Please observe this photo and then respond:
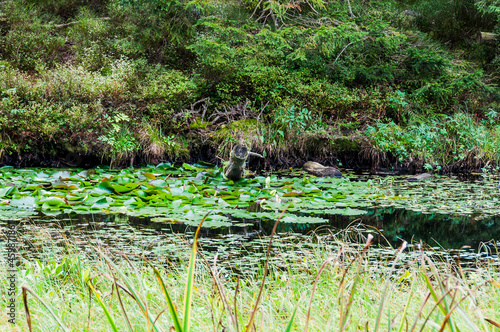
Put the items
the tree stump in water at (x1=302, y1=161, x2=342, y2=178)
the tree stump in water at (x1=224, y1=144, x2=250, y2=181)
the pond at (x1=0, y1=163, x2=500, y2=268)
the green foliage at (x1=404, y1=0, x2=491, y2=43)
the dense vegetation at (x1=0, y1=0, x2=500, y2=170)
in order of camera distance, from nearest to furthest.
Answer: the pond at (x1=0, y1=163, x2=500, y2=268) → the tree stump in water at (x1=224, y1=144, x2=250, y2=181) → the tree stump in water at (x1=302, y1=161, x2=342, y2=178) → the dense vegetation at (x1=0, y1=0, x2=500, y2=170) → the green foliage at (x1=404, y1=0, x2=491, y2=43)

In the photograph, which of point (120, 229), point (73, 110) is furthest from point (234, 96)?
point (120, 229)

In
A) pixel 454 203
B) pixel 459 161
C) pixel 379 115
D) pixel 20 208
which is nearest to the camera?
pixel 20 208

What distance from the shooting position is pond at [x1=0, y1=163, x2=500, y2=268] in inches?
134

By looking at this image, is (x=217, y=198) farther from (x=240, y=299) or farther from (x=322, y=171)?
(x=322, y=171)

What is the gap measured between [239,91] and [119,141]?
2.95 metres

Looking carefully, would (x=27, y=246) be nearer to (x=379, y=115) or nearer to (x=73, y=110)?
(x=73, y=110)

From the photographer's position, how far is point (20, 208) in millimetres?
4426

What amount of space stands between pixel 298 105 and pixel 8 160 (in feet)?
18.7

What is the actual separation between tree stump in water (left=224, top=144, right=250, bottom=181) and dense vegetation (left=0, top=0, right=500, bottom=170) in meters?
2.02

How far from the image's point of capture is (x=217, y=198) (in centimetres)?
483

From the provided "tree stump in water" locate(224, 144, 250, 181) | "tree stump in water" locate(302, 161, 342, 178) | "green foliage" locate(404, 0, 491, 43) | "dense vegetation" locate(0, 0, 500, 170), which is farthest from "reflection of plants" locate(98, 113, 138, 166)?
"green foliage" locate(404, 0, 491, 43)

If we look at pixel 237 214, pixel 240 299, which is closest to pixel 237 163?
pixel 237 214

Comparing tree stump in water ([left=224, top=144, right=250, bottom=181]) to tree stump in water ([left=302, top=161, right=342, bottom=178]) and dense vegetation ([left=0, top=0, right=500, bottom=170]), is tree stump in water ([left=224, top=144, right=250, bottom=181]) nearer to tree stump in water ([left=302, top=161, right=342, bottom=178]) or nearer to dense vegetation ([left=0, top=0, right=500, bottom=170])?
tree stump in water ([left=302, top=161, right=342, bottom=178])

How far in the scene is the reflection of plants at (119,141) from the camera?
25.4 feet
